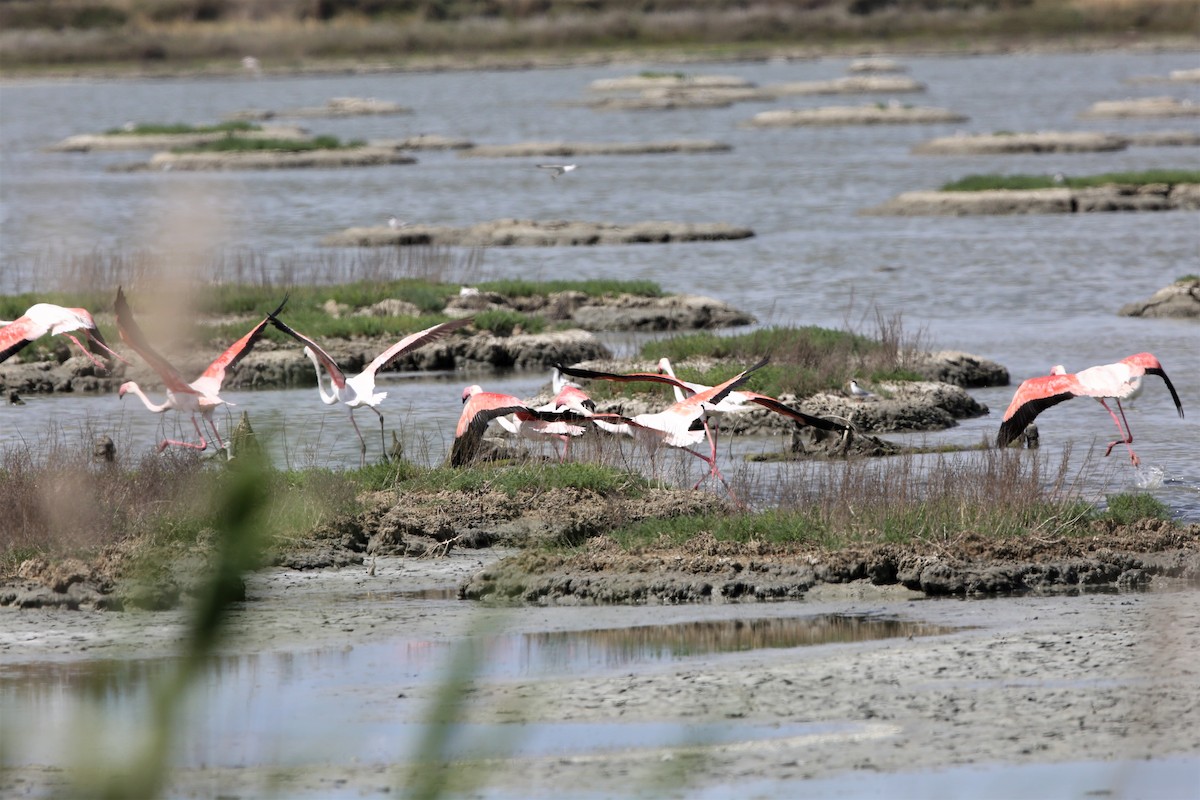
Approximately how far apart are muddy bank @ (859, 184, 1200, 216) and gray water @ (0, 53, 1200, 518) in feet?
1.12

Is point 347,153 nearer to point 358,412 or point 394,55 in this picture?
point 358,412

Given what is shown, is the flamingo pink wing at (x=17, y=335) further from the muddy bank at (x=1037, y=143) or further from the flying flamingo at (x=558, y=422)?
the muddy bank at (x=1037, y=143)

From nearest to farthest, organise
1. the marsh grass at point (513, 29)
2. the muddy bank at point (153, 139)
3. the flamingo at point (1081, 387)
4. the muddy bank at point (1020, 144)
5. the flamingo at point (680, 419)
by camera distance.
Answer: the flamingo at point (680, 419) → the flamingo at point (1081, 387) → the muddy bank at point (1020, 144) → the muddy bank at point (153, 139) → the marsh grass at point (513, 29)

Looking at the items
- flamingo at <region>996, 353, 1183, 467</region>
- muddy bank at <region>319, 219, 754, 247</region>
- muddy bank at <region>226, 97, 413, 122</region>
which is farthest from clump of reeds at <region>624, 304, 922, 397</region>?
muddy bank at <region>226, 97, 413, 122</region>

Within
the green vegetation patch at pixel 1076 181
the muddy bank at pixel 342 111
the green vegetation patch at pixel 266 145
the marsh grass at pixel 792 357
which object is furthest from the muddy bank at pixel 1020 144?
the marsh grass at pixel 792 357

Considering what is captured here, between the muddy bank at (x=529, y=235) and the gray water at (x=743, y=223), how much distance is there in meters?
0.55

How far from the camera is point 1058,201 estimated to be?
36.3m

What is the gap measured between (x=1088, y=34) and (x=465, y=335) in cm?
9314

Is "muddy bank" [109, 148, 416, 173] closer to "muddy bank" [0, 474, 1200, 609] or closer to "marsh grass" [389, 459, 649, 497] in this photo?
"marsh grass" [389, 459, 649, 497]

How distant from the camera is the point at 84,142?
6134 cm

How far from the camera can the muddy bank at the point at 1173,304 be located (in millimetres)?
23234

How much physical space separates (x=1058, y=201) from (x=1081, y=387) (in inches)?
986

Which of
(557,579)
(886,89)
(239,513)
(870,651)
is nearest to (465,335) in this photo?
(557,579)

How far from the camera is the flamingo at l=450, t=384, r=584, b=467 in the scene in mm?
11297
